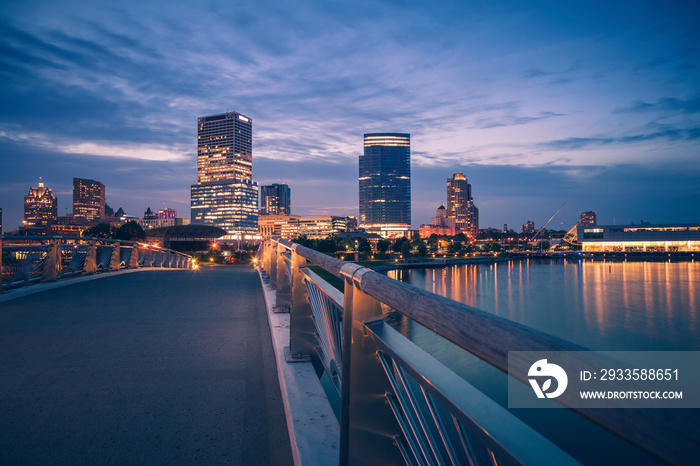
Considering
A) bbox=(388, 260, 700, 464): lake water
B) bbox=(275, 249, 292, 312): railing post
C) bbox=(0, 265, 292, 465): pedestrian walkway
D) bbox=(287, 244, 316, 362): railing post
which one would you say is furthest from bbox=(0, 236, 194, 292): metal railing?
bbox=(388, 260, 700, 464): lake water

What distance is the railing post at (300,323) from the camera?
390 centimetres

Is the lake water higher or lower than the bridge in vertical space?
lower

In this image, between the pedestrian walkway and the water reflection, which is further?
the water reflection

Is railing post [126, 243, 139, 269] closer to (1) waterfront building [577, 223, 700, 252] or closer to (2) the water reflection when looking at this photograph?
(2) the water reflection

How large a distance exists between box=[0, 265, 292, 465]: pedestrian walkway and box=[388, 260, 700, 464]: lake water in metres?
14.7

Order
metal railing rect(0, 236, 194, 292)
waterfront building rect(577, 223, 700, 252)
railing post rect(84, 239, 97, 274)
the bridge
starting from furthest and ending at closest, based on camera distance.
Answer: waterfront building rect(577, 223, 700, 252) → railing post rect(84, 239, 97, 274) → metal railing rect(0, 236, 194, 292) → the bridge

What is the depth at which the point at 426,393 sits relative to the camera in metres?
1.59

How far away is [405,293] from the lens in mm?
1504

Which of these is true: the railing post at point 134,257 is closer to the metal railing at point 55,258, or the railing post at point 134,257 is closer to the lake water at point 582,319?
the metal railing at point 55,258

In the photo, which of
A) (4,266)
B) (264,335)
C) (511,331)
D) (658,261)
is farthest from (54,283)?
(658,261)

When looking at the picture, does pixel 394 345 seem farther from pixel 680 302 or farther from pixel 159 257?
pixel 680 302

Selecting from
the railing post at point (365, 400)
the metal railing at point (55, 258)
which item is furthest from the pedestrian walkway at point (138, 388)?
the metal railing at point (55, 258)

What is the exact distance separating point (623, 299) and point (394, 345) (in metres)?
82.2

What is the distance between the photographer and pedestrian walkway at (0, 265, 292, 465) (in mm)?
2598
